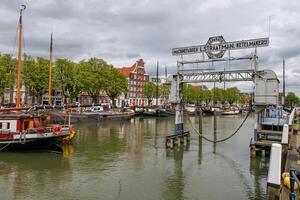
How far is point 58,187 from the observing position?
61.1ft

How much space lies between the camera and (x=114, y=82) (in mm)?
86250

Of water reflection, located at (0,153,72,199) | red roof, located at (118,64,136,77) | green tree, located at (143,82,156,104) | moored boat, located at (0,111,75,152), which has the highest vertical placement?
red roof, located at (118,64,136,77)

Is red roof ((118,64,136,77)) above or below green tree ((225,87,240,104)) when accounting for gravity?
above

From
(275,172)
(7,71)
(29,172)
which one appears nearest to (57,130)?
(29,172)

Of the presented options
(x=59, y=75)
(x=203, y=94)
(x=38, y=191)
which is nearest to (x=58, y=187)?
(x=38, y=191)

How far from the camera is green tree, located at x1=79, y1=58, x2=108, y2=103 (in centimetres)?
7744

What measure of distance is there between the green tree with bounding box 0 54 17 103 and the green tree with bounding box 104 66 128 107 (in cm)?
2509

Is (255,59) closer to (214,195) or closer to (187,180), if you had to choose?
(187,180)

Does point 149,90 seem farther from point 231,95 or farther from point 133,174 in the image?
point 133,174

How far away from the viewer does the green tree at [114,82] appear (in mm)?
84750

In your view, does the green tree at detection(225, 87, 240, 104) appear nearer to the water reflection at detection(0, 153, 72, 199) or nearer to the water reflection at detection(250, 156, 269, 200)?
the water reflection at detection(250, 156, 269, 200)

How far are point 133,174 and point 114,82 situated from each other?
215 feet

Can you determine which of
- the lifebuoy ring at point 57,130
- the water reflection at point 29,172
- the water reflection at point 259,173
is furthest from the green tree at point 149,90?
the water reflection at point 259,173

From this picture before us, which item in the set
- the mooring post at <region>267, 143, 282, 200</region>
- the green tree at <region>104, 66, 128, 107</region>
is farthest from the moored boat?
the green tree at <region>104, 66, 128, 107</region>
